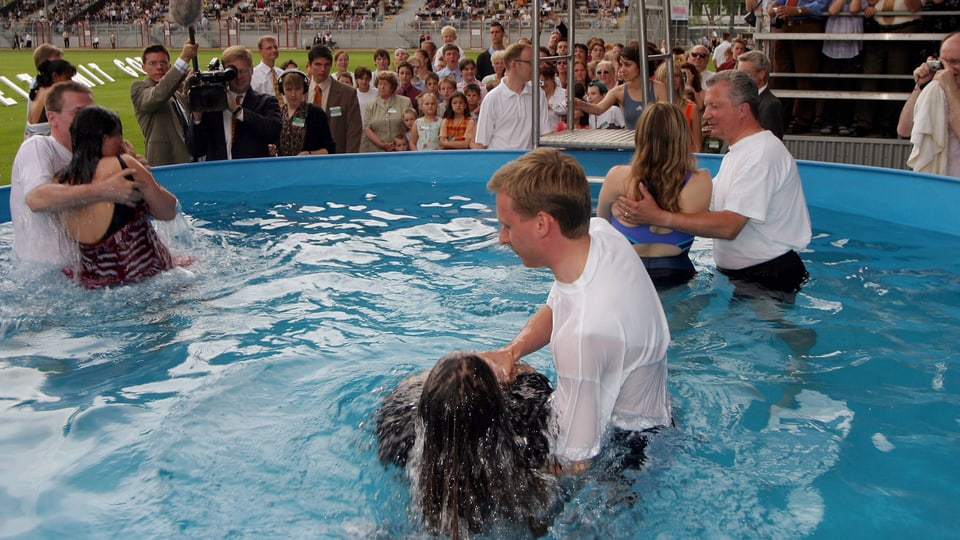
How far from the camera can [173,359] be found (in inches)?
182

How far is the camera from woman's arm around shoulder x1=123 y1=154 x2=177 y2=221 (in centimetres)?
495

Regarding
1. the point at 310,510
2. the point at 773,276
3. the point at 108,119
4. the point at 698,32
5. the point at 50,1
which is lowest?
the point at 310,510

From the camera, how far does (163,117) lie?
8039mm

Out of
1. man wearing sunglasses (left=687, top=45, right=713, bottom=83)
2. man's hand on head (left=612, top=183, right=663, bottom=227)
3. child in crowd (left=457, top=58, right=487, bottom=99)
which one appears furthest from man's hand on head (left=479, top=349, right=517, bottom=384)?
man wearing sunglasses (left=687, top=45, right=713, bottom=83)

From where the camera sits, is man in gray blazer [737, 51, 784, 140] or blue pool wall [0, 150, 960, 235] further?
man in gray blazer [737, 51, 784, 140]

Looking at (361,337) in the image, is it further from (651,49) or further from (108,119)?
(651,49)

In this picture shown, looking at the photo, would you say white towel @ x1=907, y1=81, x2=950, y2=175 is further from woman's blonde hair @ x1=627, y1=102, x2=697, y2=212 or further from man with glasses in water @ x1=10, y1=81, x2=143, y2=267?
man with glasses in water @ x1=10, y1=81, x2=143, y2=267

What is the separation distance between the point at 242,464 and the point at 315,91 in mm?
6610

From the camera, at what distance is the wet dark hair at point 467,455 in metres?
2.50

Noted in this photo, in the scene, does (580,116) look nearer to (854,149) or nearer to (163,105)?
(854,149)

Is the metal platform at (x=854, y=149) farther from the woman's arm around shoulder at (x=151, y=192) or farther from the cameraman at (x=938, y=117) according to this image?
the woman's arm around shoulder at (x=151, y=192)

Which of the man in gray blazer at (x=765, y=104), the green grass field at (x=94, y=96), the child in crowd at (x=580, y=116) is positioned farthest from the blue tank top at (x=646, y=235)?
the green grass field at (x=94, y=96)

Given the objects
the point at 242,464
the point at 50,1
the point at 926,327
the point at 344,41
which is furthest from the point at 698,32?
the point at 50,1

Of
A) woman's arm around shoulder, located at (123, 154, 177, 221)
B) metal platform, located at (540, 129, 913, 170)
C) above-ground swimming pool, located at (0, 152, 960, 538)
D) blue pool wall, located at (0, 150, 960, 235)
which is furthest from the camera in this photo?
metal platform, located at (540, 129, 913, 170)
